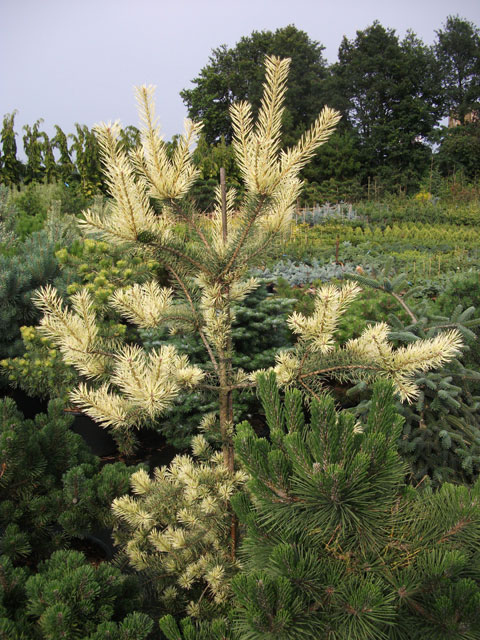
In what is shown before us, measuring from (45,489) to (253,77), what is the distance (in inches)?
1330

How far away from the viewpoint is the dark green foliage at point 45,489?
1.99 metres

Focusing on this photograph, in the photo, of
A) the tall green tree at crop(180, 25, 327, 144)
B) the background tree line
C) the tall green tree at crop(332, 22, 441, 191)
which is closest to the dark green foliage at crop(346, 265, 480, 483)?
the background tree line

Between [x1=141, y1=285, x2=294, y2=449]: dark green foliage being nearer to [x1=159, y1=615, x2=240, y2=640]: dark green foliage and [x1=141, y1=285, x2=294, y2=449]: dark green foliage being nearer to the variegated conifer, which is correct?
the variegated conifer

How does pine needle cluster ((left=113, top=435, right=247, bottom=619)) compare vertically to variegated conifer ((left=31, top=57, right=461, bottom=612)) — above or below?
below

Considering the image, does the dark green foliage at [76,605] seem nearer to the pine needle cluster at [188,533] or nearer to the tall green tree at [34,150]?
the pine needle cluster at [188,533]

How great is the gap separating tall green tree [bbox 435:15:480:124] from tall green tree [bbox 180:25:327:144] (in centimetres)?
791

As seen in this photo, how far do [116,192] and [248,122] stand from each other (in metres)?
0.50

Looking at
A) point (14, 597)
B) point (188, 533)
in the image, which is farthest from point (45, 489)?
point (188, 533)

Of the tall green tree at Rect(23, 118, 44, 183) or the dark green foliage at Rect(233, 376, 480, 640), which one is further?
the tall green tree at Rect(23, 118, 44, 183)

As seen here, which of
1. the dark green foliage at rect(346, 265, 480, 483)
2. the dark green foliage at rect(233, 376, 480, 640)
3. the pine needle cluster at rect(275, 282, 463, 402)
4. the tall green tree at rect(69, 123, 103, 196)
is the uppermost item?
the tall green tree at rect(69, 123, 103, 196)

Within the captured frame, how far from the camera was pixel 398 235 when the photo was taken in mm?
12156

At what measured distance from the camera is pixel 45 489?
2191 mm

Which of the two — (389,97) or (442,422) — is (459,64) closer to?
(389,97)

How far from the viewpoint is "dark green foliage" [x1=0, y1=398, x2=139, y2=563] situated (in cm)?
199
